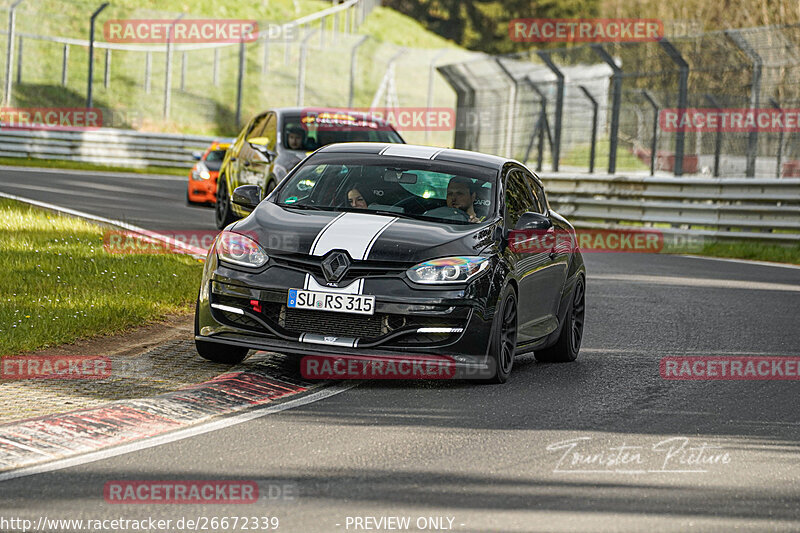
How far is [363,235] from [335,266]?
34cm

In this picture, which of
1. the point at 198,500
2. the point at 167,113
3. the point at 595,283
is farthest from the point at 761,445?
the point at 167,113

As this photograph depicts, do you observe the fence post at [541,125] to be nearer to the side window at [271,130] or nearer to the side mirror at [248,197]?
the side window at [271,130]

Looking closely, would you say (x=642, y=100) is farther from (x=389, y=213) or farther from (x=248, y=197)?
(x=389, y=213)

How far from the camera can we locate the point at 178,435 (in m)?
6.99

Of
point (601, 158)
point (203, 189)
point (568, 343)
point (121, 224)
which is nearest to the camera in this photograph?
point (568, 343)

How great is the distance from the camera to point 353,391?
332 inches

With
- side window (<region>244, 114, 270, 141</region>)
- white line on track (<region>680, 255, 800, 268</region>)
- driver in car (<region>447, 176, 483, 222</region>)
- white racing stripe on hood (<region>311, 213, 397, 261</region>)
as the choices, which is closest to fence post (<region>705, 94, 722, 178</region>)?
white line on track (<region>680, 255, 800, 268</region>)

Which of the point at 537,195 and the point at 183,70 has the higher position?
the point at 183,70

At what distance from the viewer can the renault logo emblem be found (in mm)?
8312

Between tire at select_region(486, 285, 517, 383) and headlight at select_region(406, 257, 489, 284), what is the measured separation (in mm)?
325

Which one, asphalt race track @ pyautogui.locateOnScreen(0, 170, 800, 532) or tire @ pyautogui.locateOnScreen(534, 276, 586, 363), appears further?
tire @ pyautogui.locateOnScreen(534, 276, 586, 363)

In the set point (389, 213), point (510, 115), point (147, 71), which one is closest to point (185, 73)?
point (147, 71)

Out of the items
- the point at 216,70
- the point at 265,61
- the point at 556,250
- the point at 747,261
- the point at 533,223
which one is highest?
the point at 265,61

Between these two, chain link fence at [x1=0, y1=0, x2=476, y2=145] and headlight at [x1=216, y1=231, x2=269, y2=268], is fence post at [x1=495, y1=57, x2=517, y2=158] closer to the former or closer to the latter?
chain link fence at [x1=0, y1=0, x2=476, y2=145]
